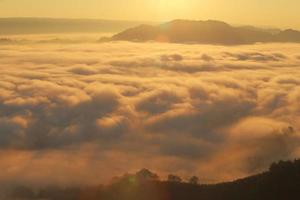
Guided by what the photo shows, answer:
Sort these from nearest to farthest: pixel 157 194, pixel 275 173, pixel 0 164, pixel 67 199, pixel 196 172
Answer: pixel 275 173 < pixel 157 194 < pixel 67 199 < pixel 196 172 < pixel 0 164

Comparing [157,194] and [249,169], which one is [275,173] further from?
[249,169]

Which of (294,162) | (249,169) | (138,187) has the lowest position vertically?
(249,169)

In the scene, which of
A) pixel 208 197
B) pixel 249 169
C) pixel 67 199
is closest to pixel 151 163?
pixel 249 169

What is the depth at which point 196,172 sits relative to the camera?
18325 cm

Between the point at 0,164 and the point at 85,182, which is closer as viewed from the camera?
the point at 85,182

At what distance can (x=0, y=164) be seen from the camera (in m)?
196

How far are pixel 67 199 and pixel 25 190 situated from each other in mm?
22373

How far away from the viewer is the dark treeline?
334ft

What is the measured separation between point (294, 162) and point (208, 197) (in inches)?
696

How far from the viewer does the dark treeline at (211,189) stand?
10194 cm

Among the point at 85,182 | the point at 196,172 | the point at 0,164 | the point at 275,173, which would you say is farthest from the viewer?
the point at 0,164

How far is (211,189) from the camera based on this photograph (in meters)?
115

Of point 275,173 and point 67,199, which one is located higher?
point 275,173

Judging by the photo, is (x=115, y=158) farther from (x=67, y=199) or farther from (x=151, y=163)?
(x=67, y=199)
